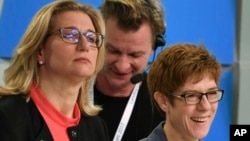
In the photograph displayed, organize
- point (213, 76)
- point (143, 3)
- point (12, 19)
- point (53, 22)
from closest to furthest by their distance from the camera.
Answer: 1. point (213, 76)
2. point (53, 22)
3. point (143, 3)
4. point (12, 19)

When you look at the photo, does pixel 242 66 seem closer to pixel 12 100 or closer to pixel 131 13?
pixel 131 13

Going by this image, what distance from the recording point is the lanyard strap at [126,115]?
170 cm

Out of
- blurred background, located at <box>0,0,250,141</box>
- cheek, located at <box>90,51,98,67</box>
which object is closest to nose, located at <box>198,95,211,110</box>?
cheek, located at <box>90,51,98,67</box>

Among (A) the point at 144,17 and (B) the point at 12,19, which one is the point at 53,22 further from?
(B) the point at 12,19

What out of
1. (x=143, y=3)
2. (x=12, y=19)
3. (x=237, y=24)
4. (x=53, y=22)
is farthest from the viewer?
(x=237, y=24)

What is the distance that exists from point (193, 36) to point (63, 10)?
1.15m

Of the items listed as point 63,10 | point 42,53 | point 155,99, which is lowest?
point 155,99

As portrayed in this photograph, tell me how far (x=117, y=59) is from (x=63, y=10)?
0.37 metres

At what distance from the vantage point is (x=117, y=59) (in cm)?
175

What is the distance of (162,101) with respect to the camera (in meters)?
1.35

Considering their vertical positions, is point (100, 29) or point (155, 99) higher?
point (100, 29)

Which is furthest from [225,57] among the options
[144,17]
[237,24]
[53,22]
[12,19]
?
[53,22]

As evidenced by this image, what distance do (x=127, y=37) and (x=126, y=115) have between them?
288 millimetres

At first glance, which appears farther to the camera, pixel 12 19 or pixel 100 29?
pixel 12 19
